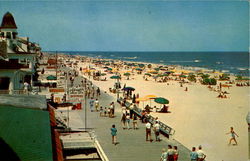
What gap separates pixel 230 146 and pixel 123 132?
6.31m

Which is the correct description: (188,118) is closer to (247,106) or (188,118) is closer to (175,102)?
(175,102)

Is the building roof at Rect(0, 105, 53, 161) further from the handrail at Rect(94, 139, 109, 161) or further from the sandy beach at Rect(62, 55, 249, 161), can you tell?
the sandy beach at Rect(62, 55, 249, 161)

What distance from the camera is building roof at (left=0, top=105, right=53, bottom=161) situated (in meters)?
8.79

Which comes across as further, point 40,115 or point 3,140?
point 40,115

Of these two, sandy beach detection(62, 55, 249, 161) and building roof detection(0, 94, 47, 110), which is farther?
Result: sandy beach detection(62, 55, 249, 161)

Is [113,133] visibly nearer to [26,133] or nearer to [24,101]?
[24,101]

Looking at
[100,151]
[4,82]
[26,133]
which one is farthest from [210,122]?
[26,133]

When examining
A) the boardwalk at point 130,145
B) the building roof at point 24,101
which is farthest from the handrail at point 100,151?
the building roof at point 24,101

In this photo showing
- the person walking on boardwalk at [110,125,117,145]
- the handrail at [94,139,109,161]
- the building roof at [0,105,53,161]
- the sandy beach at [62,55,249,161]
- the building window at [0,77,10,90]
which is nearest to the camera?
the building roof at [0,105,53,161]

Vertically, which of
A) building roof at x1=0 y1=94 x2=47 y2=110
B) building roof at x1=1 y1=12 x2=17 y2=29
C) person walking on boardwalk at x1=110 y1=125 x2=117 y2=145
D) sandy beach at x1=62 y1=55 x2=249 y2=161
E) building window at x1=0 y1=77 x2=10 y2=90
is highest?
building roof at x1=1 y1=12 x2=17 y2=29

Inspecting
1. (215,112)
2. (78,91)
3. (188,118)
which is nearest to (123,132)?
(78,91)

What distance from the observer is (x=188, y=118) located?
24.3 meters

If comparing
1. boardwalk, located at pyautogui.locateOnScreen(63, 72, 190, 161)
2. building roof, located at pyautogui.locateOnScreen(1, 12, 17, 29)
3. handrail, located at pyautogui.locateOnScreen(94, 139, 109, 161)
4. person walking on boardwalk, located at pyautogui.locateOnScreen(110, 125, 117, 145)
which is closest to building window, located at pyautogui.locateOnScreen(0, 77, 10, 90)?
boardwalk, located at pyautogui.locateOnScreen(63, 72, 190, 161)

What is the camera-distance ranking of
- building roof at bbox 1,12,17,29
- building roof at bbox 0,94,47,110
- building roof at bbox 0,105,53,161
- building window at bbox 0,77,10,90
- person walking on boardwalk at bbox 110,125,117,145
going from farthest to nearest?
building roof at bbox 1,12,17,29 < building window at bbox 0,77,10,90 < person walking on boardwalk at bbox 110,125,117,145 < building roof at bbox 0,94,47,110 < building roof at bbox 0,105,53,161
